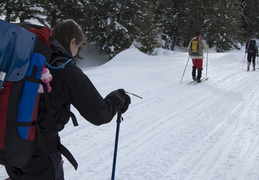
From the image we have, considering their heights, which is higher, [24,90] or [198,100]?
[24,90]

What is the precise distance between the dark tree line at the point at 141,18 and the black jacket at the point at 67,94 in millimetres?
12909

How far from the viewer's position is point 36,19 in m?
14.2

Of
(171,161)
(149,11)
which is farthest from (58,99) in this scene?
(149,11)

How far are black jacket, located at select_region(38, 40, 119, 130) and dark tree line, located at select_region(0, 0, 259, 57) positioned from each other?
42.4ft

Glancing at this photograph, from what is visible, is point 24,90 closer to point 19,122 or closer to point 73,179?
point 19,122

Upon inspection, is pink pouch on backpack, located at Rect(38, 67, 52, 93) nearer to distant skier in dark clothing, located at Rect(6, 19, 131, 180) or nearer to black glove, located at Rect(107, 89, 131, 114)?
distant skier in dark clothing, located at Rect(6, 19, 131, 180)

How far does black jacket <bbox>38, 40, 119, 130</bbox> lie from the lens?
1.59 metres

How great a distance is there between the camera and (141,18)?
21.3m

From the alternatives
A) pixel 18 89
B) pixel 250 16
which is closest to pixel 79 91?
pixel 18 89

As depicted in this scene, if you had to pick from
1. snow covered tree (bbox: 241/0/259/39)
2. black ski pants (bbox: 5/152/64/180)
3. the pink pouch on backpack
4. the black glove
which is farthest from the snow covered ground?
snow covered tree (bbox: 241/0/259/39)

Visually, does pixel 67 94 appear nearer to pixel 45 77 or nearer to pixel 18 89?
pixel 45 77

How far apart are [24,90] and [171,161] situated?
2886 mm

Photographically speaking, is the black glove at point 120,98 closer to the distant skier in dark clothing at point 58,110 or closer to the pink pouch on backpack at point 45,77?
the distant skier in dark clothing at point 58,110

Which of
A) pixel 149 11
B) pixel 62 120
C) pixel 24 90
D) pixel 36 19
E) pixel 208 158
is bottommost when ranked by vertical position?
pixel 208 158
